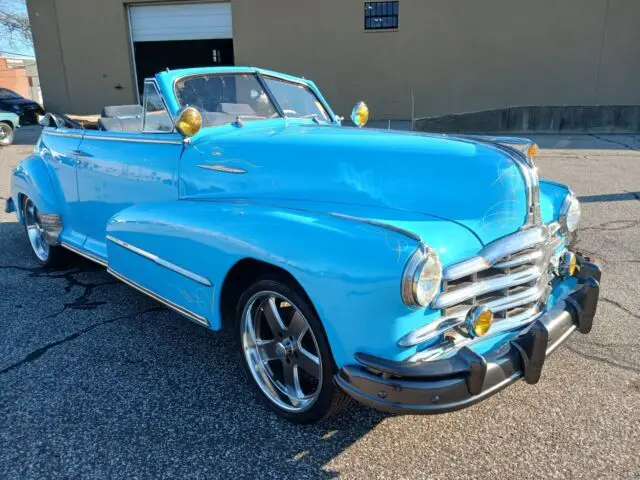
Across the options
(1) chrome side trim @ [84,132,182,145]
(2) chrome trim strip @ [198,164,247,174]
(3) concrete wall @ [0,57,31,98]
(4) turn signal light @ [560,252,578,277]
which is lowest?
(4) turn signal light @ [560,252,578,277]

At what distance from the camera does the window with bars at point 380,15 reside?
1630cm

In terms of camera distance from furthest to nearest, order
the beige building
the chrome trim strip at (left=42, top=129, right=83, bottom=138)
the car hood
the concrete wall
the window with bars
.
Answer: the concrete wall, the window with bars, the beige building, the chrome trim strip at (left=42, top=129, right=83, bottom=138), the car hood

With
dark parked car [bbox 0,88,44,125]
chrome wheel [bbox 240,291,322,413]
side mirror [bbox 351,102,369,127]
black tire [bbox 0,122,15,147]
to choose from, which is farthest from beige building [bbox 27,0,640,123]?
chrome wheel [bbox 240,291,322,413]

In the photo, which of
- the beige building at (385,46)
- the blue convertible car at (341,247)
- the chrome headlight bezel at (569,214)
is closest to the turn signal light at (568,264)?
the blue convertible car at (341,247)

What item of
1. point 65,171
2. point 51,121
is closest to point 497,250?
point 65,171

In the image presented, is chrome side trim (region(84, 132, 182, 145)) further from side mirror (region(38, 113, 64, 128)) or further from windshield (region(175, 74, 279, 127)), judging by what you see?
side mirror (region(38, 113, 64, 128))

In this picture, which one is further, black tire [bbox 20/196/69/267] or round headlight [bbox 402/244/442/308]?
black tire [bbox 20/196/69/267]

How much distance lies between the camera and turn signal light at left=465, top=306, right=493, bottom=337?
7.32 ft

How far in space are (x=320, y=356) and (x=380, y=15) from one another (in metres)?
16.2

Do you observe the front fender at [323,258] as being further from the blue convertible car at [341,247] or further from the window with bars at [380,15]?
the window with bars at [380,15]

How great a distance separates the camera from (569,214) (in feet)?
10.4

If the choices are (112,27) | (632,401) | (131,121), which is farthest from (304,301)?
(112,27)

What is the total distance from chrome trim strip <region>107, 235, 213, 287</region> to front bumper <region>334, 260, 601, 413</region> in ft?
3.46

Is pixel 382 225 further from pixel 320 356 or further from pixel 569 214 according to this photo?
pixel 569 214
